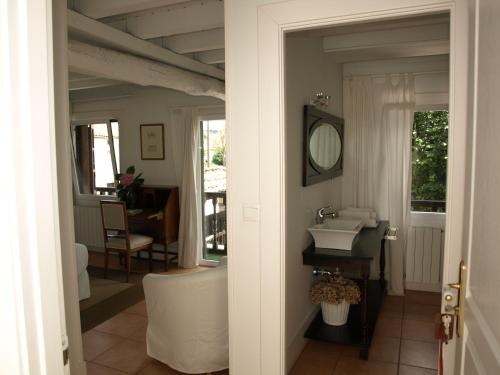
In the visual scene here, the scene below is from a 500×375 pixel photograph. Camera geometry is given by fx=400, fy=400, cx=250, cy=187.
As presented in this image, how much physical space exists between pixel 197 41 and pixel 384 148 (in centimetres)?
218

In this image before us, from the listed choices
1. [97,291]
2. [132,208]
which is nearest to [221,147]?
[132,208]

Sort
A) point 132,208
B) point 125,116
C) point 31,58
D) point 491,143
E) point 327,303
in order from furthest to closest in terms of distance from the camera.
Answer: point 125,116 < point 132,208 < point 327,303 < point 491,143 < point 31,58

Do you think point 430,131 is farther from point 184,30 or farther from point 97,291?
point 97,291

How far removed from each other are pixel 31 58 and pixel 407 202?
3952mm

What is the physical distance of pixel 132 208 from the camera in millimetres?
5309

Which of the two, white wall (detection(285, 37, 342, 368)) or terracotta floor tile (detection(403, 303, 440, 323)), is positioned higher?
white wall (detection(285, 37, 342, 368))

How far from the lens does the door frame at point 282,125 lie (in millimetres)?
1524

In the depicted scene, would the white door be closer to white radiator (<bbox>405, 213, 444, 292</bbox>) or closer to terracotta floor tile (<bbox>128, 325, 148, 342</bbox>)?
terracotta floor tile (<bbox>128, 325, 148, 342</bbox>)

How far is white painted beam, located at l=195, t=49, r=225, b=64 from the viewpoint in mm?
3857

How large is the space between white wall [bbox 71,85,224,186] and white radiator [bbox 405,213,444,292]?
2.88 metres

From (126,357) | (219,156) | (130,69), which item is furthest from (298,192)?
(219,156)

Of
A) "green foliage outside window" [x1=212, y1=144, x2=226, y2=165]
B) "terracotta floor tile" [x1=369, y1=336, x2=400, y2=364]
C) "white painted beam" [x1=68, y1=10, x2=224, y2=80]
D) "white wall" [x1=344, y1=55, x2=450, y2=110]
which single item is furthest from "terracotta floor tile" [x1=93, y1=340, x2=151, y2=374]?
"white wall" [x1=344, y1=55, x2=450, y2=110]

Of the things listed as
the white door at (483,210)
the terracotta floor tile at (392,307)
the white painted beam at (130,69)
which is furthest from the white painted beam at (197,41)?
the terracotta floor tile at (392,307)

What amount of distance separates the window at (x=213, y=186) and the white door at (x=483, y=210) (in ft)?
14.1
